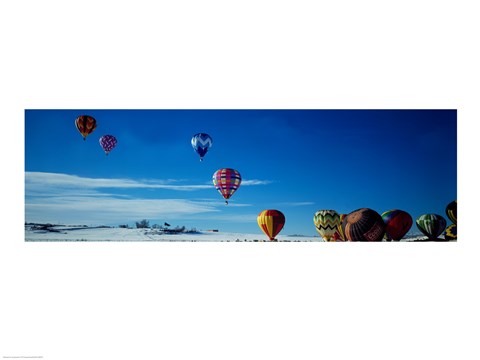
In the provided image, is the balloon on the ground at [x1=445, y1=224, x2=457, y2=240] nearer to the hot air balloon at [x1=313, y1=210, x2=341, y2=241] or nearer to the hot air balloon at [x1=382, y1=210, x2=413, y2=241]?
the hot air balloon at [x1=382, y1=210, x2=413, y2=241]

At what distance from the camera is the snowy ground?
562 centimetres

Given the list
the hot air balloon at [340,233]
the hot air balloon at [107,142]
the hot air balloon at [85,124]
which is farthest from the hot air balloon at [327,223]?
the hot air balloon at [85,124]

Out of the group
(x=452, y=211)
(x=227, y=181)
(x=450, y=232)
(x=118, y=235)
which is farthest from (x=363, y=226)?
(x=118, y=235)

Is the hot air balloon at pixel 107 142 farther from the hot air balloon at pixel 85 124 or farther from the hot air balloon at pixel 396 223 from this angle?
the hot air balloon at pixel 396 223

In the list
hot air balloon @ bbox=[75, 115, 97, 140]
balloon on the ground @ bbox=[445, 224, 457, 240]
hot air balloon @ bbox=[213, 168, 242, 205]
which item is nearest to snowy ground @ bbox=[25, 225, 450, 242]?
hot air balloon @ bbox=[213, 168, 242, 205]

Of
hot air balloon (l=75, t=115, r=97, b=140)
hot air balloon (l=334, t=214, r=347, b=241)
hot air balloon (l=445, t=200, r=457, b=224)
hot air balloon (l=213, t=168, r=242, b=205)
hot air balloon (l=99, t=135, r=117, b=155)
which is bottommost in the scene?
hot air balloon (l=334, t=214, r=347, b=241)

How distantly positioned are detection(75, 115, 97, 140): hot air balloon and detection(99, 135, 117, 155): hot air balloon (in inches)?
7.9

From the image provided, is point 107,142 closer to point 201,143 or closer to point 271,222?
point 201,143

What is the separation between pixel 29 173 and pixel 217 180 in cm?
265

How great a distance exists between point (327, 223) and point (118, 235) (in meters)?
3.35

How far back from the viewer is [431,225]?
6.61m
